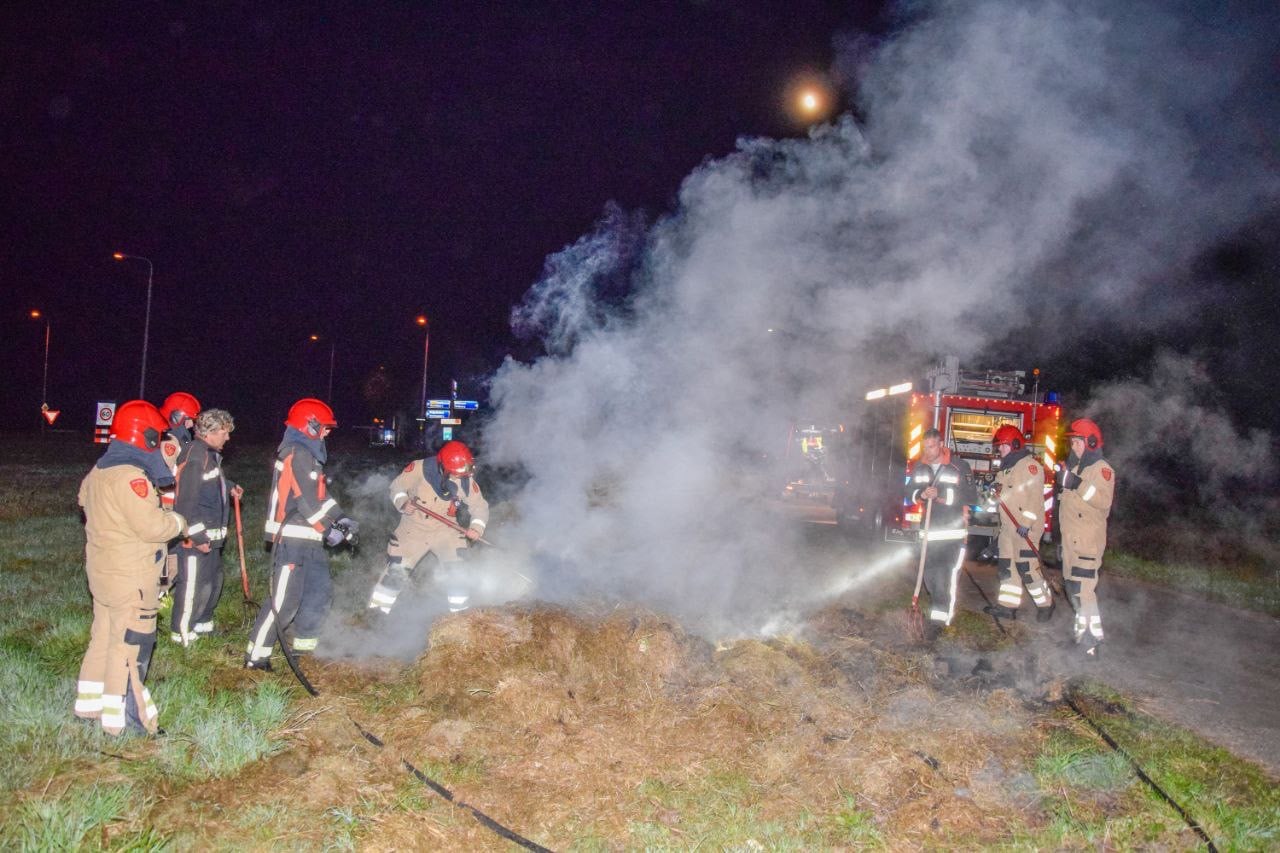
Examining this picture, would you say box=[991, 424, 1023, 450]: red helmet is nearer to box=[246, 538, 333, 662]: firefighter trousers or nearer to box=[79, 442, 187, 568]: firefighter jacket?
box=[246, 538, 333, 662]: firefighter trousers

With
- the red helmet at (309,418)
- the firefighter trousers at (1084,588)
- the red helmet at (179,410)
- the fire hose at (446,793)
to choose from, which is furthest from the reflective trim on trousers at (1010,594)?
the red helmet at (179,410)

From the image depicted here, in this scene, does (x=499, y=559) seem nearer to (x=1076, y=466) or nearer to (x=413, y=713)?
(x=413, y=713)

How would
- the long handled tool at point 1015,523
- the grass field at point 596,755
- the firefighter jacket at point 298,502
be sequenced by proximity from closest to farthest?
1. the grass field at point 596,755
2. the firefighter jacket at point 298,502
3. the long handled tool at point 1015,523

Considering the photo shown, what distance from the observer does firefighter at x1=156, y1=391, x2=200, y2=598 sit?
6.14 meters

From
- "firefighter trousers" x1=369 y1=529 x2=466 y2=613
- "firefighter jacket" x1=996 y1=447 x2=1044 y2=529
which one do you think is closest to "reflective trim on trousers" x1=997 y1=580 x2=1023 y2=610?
"firefighter jacket" x1=996 y1=447 x2=1044 y2=529

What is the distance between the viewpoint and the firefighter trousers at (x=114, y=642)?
429 cm

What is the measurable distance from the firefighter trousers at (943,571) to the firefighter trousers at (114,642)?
5.94 metres

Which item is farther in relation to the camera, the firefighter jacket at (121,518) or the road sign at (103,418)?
the road sign at (103,418)

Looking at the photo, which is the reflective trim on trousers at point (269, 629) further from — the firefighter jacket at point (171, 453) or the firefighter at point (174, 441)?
the firefighter jacket at point (171, 453)

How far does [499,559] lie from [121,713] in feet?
12.0

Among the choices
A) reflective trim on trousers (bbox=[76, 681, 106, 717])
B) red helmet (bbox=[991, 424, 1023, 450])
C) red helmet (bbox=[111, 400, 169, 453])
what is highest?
red helmet (bbox=[991, 424, 1023, 450])

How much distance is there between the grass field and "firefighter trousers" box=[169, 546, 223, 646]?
20cm

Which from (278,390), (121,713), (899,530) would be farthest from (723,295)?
(278,390)

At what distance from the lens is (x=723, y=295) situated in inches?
441
